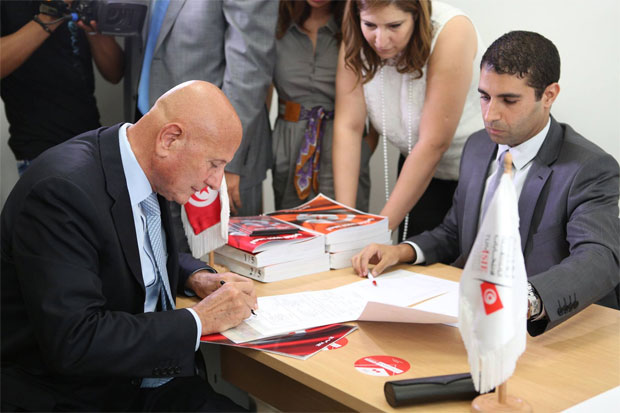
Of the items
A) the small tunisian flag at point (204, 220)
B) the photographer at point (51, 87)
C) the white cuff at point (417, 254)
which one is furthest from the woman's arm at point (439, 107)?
the photographer at point (51, 87)

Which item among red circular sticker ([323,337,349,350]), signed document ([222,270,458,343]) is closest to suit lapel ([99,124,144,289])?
signed document ([222,270,458,343])

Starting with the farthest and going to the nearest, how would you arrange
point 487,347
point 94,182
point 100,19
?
point 100,19 → point 94,182 → point 487,347

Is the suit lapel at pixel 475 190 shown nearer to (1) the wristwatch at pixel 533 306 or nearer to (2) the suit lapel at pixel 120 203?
(1) the wristwatch at pixel 533 306

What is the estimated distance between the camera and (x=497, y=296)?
3.76ft

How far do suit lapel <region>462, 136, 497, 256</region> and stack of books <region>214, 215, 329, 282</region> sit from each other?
455 mm

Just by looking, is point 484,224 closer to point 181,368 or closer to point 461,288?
point 461,288

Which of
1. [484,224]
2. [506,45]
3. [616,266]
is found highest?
[506,45]

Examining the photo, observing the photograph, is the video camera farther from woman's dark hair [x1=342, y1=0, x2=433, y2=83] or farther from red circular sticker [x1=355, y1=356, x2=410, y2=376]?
red circular sticker [x1=355, y1=356, x2=410, y2=376]

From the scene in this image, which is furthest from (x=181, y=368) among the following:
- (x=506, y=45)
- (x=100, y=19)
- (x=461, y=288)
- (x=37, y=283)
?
(x=100, y=19)

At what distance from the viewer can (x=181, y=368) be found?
1.46 m

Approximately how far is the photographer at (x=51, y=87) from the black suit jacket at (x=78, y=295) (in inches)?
49.7

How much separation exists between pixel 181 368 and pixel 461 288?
629 mm

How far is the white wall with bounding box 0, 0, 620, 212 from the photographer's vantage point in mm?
2645

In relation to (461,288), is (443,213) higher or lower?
lower
